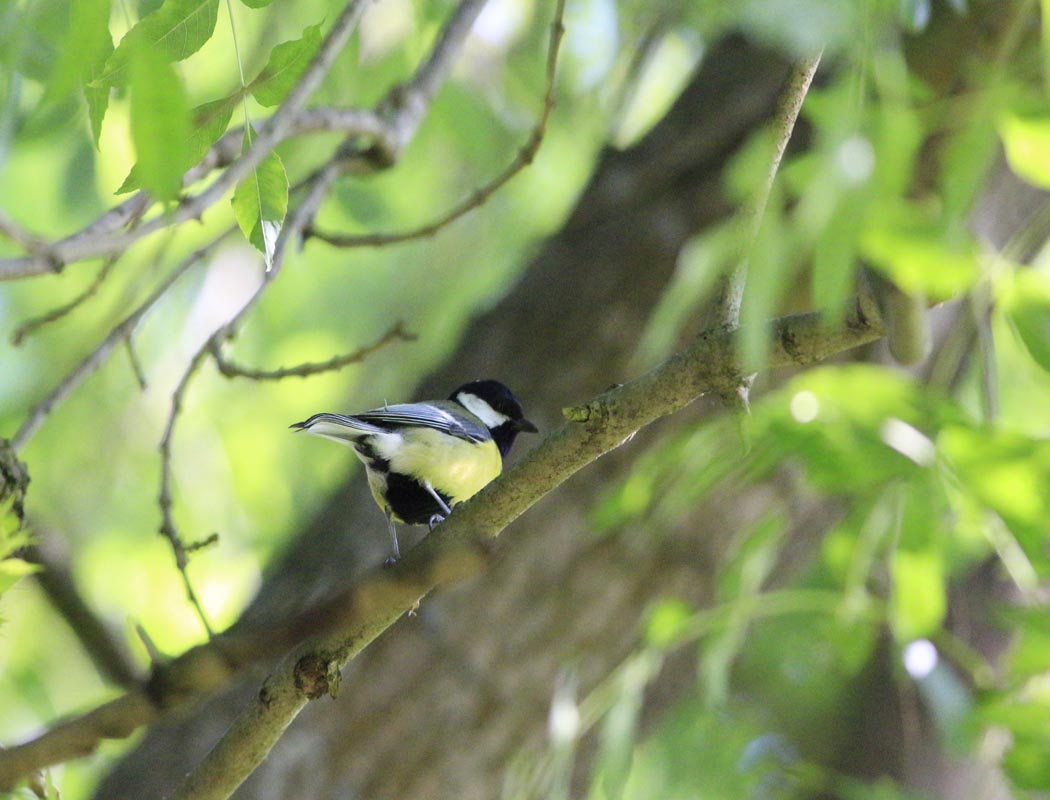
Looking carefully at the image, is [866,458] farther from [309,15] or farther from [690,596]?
[309,15]

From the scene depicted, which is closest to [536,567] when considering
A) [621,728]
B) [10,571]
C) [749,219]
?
[621,728]

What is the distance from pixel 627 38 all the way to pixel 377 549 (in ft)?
6.10

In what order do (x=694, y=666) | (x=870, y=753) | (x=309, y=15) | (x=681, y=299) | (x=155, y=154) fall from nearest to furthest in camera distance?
(x=155, y=154), (x=681, y=299), (x=309, y=15), (x=694, y=666), (x=870, y=753)

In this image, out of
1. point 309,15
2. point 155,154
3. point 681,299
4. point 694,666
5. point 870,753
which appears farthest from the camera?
point 870,753

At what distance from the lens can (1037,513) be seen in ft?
5.85

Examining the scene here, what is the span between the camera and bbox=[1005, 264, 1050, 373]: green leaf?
163cm

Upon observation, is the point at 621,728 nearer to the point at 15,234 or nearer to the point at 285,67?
the point at 285,67

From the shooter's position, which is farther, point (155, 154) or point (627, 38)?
point (627, 38)

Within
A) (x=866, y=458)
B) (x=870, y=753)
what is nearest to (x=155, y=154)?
(x=866, y=458)

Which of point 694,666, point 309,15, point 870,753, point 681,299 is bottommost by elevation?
point 870,753

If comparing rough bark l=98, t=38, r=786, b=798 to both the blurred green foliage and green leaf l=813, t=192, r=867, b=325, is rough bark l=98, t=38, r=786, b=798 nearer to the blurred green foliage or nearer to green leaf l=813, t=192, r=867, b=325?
the blurred green foliage

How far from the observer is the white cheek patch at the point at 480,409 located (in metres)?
3.78

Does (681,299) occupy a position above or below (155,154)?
below

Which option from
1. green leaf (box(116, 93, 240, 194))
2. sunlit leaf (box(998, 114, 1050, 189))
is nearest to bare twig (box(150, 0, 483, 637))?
green leaf (box(116, 93, 240, 194))
